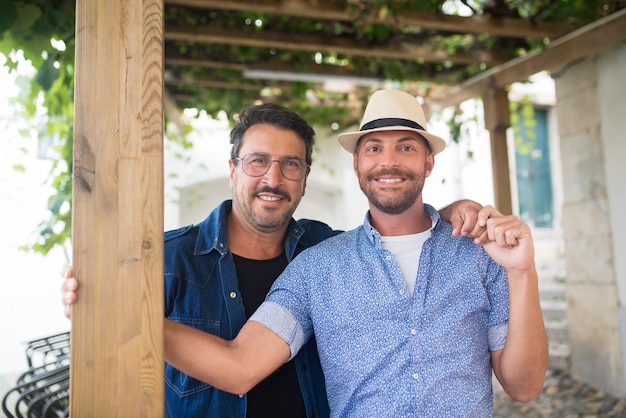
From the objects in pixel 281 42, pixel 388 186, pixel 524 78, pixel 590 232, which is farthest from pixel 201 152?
pixel 388 186

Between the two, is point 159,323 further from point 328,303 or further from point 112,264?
point 328,303

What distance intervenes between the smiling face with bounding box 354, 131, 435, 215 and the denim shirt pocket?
0.72 meters

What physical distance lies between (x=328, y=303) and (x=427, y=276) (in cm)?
33

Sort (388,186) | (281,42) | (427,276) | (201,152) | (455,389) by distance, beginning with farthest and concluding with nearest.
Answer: (201,152), (281,42), (388,186), (427,276), (455,389)

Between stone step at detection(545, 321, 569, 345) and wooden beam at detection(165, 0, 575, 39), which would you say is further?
stone step at detection(545, 321, 569, 345)

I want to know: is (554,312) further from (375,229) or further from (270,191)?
(270,191)

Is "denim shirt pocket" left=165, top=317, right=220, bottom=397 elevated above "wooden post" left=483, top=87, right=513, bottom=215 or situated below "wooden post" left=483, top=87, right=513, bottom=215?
below

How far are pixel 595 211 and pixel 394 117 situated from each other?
347 centimetres

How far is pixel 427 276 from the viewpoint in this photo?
179 cm

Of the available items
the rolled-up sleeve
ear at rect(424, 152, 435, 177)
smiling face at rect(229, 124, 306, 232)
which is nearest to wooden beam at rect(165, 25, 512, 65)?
smiling face at rect(229, 124, 306, 232)

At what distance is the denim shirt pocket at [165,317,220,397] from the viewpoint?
75.9 inches

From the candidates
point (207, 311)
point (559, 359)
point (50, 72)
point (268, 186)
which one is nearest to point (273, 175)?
point (268, 186)

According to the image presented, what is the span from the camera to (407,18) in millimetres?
4098

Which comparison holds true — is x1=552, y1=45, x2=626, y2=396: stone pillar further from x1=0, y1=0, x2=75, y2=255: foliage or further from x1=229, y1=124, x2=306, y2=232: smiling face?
x1=0, y1=0, x2=75, y2=255: foliage
